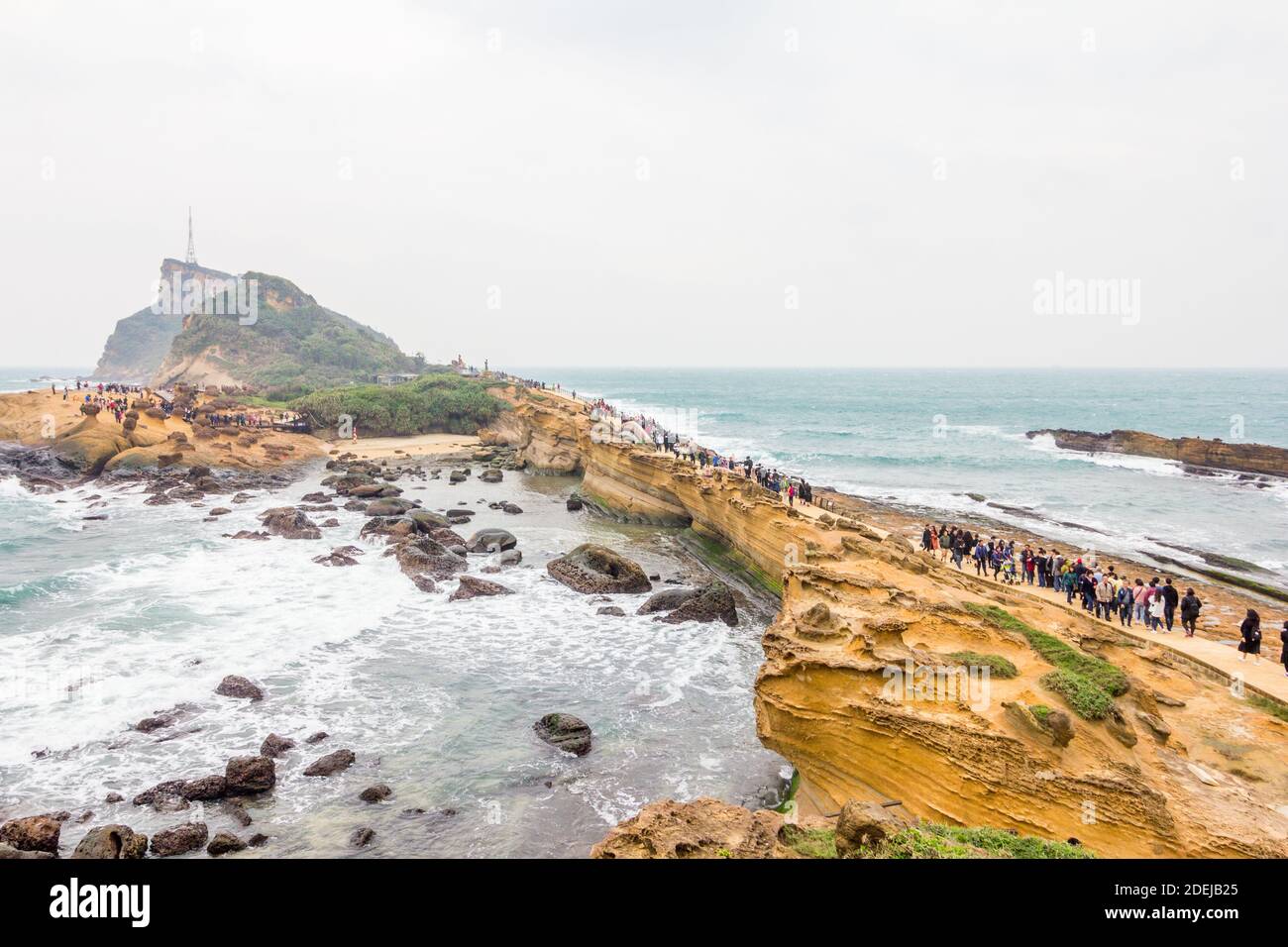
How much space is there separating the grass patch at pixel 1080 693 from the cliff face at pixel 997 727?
0.15m

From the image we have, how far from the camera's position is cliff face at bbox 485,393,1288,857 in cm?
805

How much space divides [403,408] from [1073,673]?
65.6 meters

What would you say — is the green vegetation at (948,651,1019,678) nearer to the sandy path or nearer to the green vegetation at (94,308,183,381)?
the sandy path

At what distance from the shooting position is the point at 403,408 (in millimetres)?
67500

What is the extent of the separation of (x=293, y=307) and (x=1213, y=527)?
140287mm

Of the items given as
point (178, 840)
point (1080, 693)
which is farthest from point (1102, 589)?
point (178, 840)

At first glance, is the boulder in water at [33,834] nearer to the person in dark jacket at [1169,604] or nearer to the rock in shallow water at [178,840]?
the rock in shallow water at [178,840]

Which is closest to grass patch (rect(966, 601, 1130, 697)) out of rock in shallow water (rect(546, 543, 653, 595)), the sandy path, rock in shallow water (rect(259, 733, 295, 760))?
rock in shallow water (rect(546, 543, 653, 595))

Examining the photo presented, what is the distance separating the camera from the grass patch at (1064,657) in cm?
1062

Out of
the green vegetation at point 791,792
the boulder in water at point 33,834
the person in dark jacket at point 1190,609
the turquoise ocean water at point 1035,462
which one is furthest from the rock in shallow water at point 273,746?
the turquoise ocean water at point 1035,462

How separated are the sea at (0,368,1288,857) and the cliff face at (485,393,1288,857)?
258 centimetres
